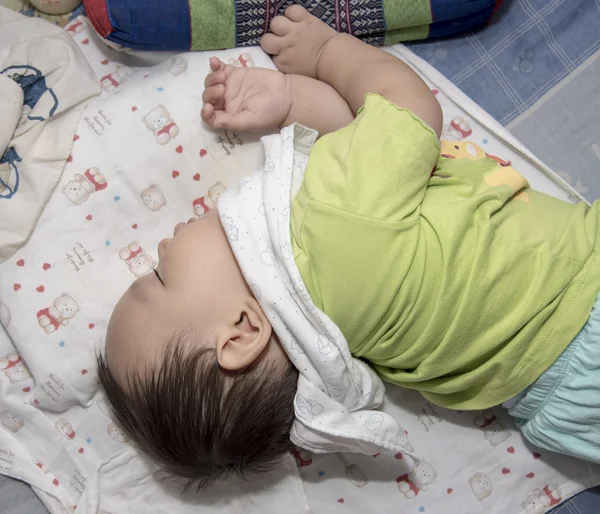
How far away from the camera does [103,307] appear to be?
1.29 meters

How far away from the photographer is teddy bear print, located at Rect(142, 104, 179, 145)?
1.31 metres

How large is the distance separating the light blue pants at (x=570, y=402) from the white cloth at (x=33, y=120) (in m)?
1.05

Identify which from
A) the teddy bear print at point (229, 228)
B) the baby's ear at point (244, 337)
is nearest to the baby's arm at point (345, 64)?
the teddy bear print at point (229, 228)

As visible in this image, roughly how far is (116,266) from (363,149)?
577 mm

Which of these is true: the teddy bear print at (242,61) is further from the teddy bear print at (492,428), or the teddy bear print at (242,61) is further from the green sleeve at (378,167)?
the teddy bear print at (492,428)

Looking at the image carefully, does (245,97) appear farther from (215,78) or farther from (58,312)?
(58,312)

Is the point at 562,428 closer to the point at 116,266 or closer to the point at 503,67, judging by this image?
the point at 503,67

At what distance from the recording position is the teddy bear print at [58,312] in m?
1.29

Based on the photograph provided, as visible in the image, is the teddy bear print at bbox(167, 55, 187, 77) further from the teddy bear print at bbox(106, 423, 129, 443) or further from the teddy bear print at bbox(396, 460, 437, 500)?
the teddy bear print at bbox(396, 460, 437, 500)

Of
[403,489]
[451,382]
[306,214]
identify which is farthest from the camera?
[403,489]

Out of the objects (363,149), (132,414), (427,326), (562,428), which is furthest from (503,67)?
(132,414)

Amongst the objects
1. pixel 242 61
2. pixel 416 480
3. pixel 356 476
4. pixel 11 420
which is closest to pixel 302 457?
pixel 356 476

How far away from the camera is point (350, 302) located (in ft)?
3.57

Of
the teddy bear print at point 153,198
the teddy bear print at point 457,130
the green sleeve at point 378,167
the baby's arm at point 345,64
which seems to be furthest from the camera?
the teddy bear print at point 457,130
